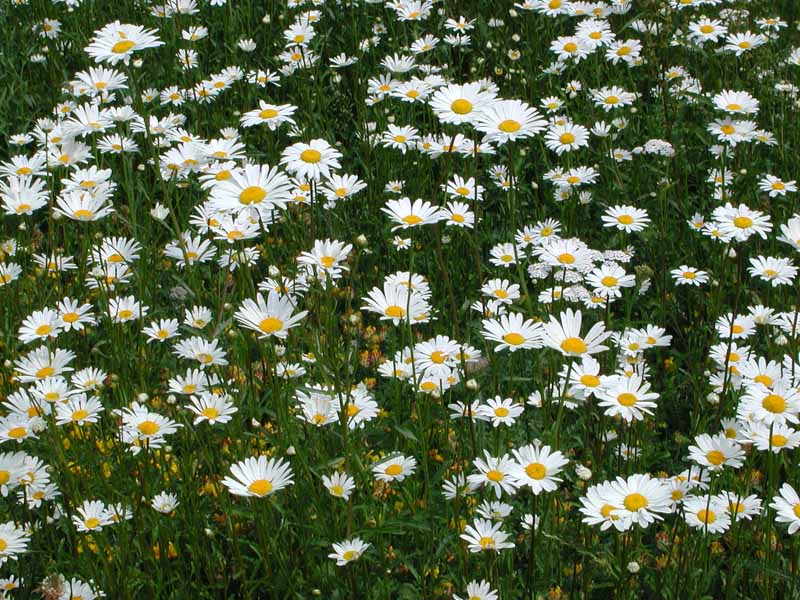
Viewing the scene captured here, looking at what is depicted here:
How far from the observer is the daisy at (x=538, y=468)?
2.44 m

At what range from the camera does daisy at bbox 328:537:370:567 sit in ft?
8.59

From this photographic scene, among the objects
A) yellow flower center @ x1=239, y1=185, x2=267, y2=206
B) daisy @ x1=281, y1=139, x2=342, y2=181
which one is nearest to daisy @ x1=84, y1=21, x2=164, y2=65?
daisy @ x1=281, y1=139, x2=342, y2=181

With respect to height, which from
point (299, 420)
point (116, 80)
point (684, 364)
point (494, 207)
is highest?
point (494, 207)

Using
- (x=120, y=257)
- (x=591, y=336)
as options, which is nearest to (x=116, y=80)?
(x=120, y=257)

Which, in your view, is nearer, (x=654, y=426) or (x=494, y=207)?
(x=654, y=426)

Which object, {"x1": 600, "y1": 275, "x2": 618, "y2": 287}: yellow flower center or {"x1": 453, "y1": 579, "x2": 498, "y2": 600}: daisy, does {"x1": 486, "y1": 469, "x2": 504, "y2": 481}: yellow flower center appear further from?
{"x1": 600, "y1": 275, "x2": 618, "y2": 287}: yellow flower center

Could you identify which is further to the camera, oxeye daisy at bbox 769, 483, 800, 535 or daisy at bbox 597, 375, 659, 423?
daisy at bbox 597, 375, 659, 423

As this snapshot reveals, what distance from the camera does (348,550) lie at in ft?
8.64

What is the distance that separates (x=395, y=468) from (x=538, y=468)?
0.57m

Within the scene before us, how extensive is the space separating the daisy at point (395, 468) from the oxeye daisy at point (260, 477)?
32 centimetres

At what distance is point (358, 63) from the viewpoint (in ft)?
20.0

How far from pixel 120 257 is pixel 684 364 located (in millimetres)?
Answer: 2527

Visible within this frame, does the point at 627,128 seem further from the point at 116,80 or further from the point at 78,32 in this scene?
the point at 78,32

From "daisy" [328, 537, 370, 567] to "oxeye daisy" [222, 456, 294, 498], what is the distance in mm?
240
